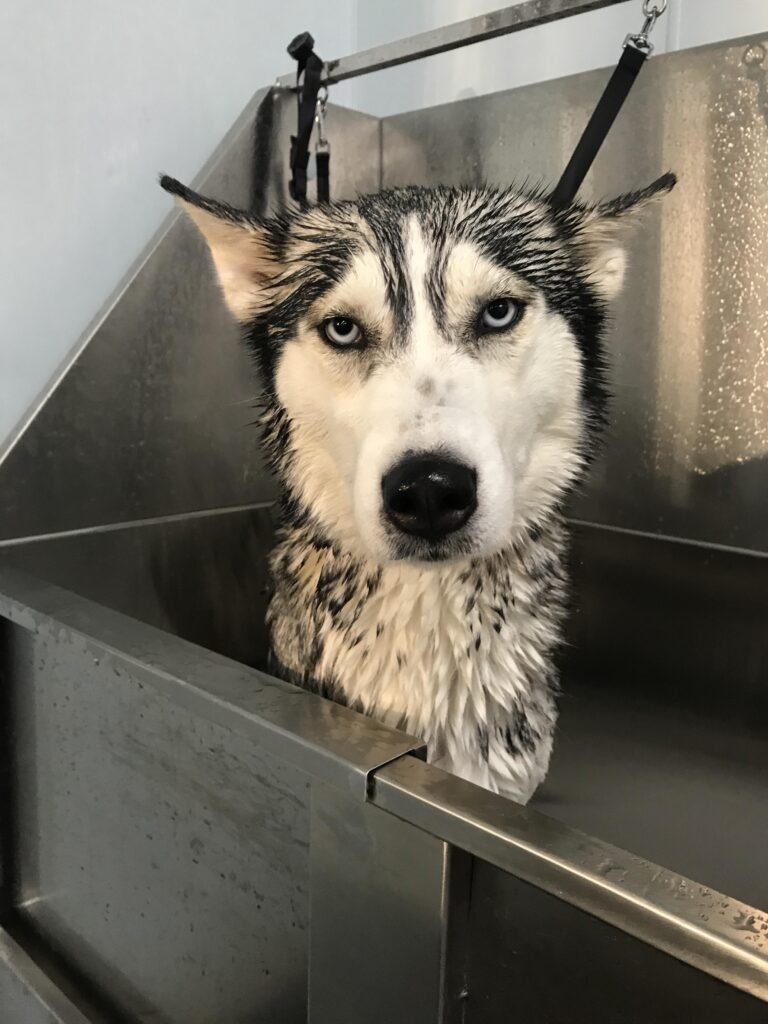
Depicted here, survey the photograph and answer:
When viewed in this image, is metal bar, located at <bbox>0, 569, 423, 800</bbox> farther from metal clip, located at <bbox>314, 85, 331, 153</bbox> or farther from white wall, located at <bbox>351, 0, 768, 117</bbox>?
white wall, located at <bbox>351, 0, 768, 117</bbox>

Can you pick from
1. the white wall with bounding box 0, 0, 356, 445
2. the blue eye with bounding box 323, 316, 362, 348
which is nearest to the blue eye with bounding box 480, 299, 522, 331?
the blue eye with bounding box 323, 316, 362, 348

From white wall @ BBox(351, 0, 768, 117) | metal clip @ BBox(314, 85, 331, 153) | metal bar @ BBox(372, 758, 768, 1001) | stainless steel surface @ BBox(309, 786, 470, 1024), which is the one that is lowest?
stainless steel surface @ BBox(309, 786, 470, 1024)

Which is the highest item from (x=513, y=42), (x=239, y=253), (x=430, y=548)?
(x=513, y=42)

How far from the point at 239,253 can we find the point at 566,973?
0.97 m

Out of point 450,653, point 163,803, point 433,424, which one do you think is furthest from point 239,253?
point 163,803

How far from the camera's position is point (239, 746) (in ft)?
2.56

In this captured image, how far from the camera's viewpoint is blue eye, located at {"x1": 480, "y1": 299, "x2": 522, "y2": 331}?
38.0 inches

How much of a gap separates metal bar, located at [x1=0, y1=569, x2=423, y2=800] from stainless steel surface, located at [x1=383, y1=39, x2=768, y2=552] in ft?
3.40

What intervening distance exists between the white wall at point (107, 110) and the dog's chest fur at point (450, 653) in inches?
33.8

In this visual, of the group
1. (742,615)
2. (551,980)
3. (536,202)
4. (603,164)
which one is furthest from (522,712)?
(603,164)

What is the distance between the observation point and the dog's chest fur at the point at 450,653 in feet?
3.26

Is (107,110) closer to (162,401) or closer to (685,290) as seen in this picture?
(162,401)

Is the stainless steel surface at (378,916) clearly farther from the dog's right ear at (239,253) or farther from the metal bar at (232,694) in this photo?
the dog's right ear at (239,253)

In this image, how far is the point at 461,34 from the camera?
1.44 m
